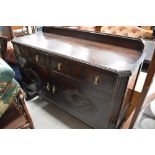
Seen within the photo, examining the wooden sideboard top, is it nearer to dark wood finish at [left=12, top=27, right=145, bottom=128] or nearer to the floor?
dark wood finish at [left=12, top=27, right=145, bottom=128]

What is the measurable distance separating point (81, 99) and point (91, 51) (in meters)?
0.42

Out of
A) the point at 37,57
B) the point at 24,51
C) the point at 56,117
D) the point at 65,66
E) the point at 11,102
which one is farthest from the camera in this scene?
the point at 56,117

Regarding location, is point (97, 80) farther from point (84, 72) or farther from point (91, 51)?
point (91, 51)

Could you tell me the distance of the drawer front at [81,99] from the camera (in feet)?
3.64

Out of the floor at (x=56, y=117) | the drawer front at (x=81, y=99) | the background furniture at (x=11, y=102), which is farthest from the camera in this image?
the floor at (x=56, y=117)

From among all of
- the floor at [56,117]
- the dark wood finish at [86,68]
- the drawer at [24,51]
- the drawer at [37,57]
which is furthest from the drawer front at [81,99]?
the drawer at [24,51]

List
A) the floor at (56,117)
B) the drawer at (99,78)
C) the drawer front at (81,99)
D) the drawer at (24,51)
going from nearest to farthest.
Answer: the drawer at (99,78) < the drawer front at (81,99) < the floor at (56,117) < the drawer at (24,51)

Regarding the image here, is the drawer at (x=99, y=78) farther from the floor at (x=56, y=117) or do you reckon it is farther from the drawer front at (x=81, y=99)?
the floor at (x=56, y=117)

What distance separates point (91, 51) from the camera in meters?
1.24

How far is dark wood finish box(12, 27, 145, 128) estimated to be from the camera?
99cm

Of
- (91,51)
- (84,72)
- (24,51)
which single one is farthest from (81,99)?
(24,51)

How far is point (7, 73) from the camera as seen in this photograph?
783mm

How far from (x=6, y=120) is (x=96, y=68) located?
0.76 metres
